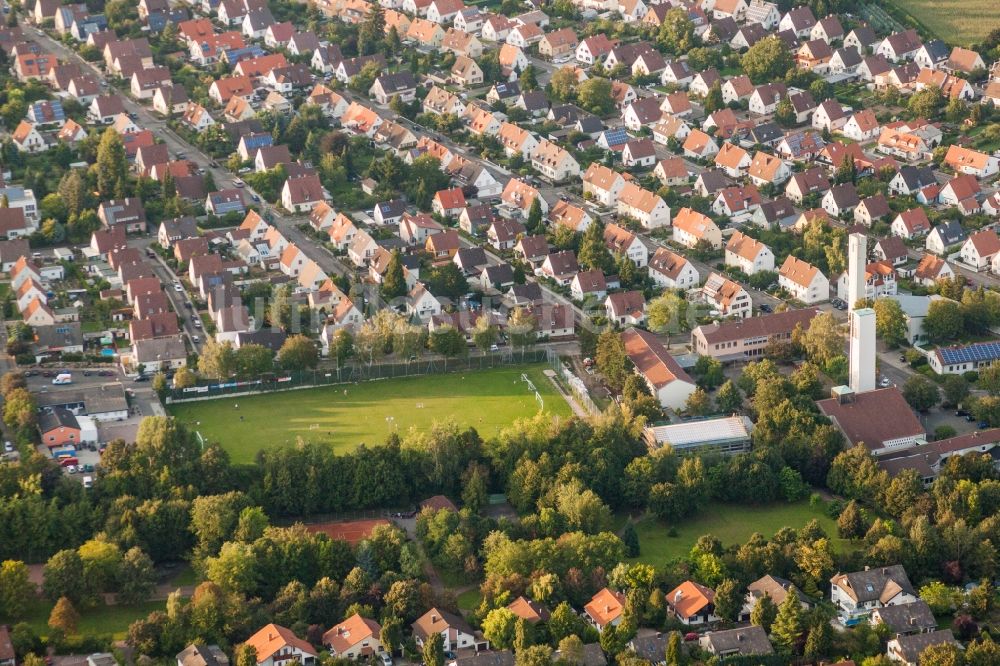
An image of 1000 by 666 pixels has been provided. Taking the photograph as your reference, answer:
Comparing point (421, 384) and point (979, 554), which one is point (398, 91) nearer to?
point (421, 384)

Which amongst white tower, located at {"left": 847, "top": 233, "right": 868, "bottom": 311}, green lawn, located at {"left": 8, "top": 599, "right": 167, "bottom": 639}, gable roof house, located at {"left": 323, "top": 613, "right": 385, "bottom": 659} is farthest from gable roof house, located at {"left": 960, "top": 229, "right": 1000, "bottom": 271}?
green lawn, located at {"left": 8, "top": 599, "right": 167, "bottom": 639}

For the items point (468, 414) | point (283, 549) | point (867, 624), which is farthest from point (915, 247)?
point (283, 549)

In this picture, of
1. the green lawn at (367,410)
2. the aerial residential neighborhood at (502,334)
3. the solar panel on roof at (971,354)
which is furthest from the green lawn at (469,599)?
the solar panel on roof at (971,354)

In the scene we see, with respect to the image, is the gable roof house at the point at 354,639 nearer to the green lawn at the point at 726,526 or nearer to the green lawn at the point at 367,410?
the green lawn at the point at 726,526

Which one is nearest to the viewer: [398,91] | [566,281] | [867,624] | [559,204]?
[867,624]

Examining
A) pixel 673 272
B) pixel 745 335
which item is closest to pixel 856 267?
pixel 745 335
